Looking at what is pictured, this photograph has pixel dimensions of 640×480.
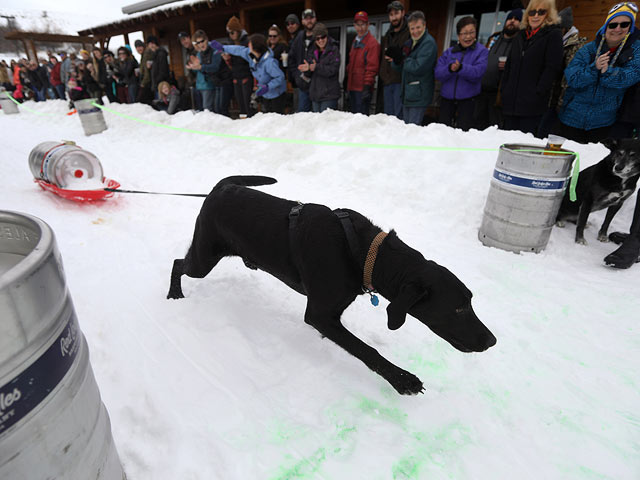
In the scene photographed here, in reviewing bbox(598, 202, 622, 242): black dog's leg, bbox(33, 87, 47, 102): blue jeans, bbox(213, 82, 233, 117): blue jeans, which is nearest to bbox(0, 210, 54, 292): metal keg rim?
bbox(598, 202, 622, 242): black dog's leg

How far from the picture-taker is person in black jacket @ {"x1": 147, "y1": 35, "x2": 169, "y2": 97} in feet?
35.1

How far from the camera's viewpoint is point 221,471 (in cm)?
168

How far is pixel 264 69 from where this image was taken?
8.12 metres

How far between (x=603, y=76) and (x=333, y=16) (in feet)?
29.0

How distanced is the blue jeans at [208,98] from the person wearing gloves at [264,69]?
5.24 ft

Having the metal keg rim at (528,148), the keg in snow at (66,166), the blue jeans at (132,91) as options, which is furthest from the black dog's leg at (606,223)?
the blue jeans at (132,91)

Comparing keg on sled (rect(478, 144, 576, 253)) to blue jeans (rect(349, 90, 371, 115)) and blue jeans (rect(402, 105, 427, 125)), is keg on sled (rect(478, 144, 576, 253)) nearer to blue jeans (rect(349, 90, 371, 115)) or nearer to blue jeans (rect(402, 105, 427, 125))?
blue jeans (rect(402, 105, 427, 125))

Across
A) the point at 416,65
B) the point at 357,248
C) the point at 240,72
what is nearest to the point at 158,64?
the point at 240,72

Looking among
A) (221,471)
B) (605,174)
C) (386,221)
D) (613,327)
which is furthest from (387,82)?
(221,471)

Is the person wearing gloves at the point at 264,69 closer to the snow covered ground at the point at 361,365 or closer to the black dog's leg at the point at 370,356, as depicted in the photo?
the snow covered ground at the point at 361,365

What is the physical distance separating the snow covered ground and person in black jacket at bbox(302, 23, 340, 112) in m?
3.90

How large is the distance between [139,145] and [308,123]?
4.70 metres

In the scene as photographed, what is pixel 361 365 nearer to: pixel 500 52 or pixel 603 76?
pixel 603 76

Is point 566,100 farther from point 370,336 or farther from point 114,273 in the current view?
point 114,273
